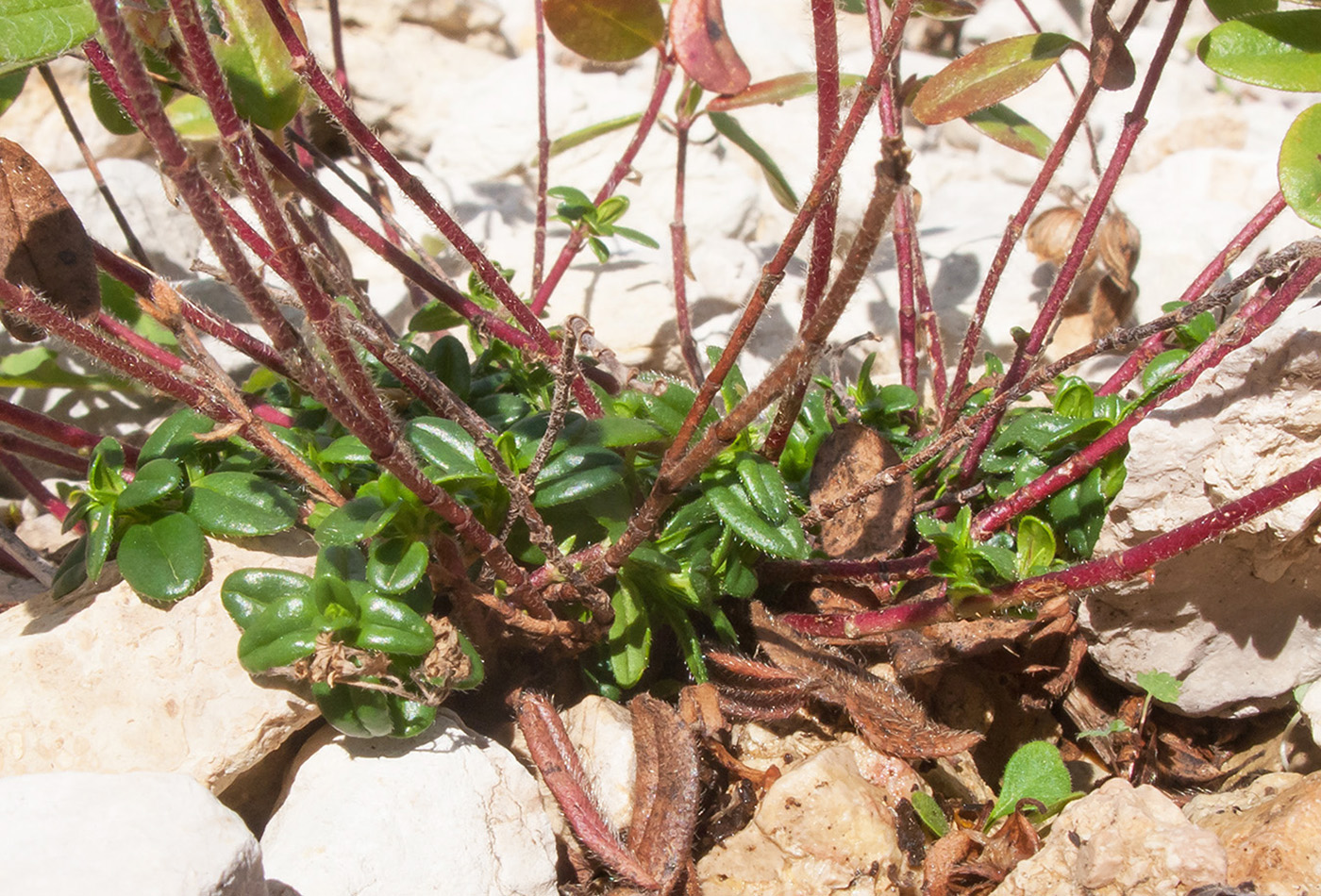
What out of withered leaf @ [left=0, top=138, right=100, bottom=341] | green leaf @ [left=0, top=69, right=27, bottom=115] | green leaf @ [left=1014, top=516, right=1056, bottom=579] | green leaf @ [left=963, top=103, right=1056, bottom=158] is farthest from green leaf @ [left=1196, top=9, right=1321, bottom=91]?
green leaf @ [left=0, top=69, right=27, bottom=115]

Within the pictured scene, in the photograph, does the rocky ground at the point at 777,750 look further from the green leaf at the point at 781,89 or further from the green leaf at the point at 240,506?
the green leaf at the point at 781,89

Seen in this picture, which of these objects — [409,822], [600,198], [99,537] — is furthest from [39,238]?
[600,198]

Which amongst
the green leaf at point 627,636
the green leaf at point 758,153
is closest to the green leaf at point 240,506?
the green leaf at point 627,636

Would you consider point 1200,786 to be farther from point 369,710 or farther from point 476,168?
point 476,168

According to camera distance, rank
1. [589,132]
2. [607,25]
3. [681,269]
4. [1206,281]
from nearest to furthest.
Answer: [607,25], [1206,281], [681,269], [589,132]

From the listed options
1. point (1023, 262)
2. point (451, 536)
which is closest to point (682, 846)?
point (451, 536)

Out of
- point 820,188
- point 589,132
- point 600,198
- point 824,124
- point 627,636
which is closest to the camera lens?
point 820,188

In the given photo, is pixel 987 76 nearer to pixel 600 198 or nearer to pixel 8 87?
pixel 600 198

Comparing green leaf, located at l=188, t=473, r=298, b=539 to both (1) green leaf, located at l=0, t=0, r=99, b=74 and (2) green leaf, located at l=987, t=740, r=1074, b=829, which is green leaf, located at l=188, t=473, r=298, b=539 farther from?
(2) green leaf, located at l=987, t=740, r=1074, b=829
